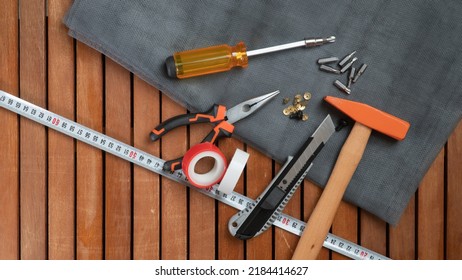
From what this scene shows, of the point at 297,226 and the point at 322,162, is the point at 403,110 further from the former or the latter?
the point at 297,226

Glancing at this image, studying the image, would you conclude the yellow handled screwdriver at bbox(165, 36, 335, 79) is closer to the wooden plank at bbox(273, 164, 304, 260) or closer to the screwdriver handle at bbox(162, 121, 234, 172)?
the screwdriver handle at bbox(162, 121, 234, 172)

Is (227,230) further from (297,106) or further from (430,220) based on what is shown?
(430,220)

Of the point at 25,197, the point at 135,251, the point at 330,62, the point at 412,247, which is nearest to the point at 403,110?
the point at 330,62

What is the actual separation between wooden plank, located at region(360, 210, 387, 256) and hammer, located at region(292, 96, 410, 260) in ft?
0.24

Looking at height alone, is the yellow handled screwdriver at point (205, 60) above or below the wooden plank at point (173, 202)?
above

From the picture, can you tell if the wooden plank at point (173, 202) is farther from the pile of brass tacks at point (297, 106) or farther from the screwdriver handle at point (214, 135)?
the pile of brass tacks at point (297, 106)

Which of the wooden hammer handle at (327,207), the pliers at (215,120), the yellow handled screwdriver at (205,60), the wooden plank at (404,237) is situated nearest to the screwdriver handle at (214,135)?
the pliers at (215,120)

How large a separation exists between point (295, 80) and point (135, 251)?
0.44m

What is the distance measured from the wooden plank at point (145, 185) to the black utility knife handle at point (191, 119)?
1.3 inches

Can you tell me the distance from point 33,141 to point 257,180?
426 mm

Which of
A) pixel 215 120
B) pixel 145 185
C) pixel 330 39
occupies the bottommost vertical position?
pixel 145 185

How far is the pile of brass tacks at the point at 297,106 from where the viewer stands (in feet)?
3.43

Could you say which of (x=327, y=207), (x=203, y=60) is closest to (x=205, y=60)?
(x=203, y=60)

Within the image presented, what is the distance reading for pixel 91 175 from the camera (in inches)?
41.4
